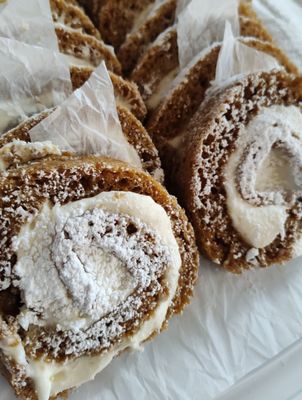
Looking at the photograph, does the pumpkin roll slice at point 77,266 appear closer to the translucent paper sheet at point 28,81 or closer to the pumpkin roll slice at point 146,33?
the translucent paper sheet at point 28,81

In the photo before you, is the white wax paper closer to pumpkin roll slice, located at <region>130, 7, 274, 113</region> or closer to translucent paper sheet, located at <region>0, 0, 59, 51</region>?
pumpkin roll slice, located at <region>130, 7, 274, 113</region>

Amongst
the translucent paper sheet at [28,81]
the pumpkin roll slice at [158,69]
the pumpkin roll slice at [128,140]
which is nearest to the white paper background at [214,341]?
the pumpkin roll slice at [128,140]

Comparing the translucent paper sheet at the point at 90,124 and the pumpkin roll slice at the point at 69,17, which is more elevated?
the pumpkin roll slice at the point at 69,17

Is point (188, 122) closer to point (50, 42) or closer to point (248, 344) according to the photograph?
point (50, 42)

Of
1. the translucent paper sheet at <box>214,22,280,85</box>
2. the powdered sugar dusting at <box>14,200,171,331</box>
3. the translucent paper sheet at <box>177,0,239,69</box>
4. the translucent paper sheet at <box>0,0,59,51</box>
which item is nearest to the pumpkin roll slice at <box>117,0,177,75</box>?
the translucent paper sheet at <box>177,0,239,69</box>

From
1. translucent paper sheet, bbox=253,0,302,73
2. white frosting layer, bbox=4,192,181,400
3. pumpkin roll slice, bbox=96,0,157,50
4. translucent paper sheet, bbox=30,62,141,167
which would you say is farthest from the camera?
translucent paper sheet, bbox=253,0,302,73

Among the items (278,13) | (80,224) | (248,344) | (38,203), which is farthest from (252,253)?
(278,13)

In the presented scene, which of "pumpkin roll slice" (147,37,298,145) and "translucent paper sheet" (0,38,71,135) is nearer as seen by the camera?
"translucent paper sheet" (0,38,71,135)
